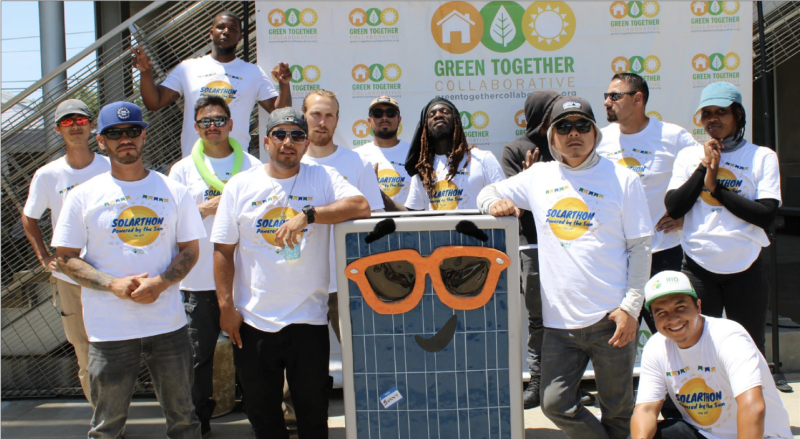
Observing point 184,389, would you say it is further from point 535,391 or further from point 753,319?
point 753,319

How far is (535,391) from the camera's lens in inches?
170

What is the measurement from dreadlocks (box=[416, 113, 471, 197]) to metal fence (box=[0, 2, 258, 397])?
175 centimetres

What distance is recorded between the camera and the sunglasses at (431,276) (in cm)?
262

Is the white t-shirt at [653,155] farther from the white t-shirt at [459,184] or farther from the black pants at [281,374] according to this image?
the black pants at [281,374]

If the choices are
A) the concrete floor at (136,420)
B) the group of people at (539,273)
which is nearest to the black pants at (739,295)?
the group of people at (539,273)

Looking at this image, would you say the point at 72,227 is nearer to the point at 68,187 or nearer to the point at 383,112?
the point at 68,187

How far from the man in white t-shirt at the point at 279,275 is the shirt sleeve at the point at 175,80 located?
1744 mm

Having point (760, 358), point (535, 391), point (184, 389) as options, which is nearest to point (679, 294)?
point (760, 358)

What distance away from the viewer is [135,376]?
10.3 ft

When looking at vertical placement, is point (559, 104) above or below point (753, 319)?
above

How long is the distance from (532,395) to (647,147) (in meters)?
1.84

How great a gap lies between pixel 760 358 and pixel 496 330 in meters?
1.17

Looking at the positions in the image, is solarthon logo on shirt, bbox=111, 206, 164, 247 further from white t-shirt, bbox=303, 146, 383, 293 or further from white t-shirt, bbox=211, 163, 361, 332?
white t-shirt, bbox=303, 146, 383, 293

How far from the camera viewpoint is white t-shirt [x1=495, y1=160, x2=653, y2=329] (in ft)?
9.75
